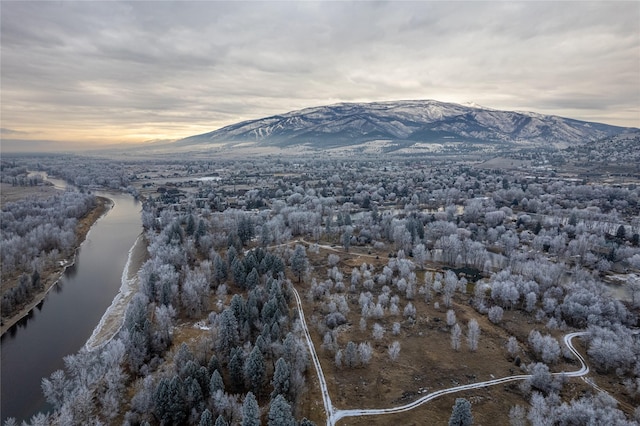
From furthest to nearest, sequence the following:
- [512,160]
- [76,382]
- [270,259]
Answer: [512,160] < [270,259] < [76,382]

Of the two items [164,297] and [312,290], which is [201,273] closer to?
[164,297]

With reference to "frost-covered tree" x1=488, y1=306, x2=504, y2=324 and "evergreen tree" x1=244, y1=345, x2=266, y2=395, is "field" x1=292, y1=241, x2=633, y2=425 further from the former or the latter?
"evergreen tree" x1=244, y1=345, x2=266, y2=395

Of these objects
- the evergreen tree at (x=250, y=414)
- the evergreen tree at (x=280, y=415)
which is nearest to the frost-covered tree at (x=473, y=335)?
the evergreen tree at (x=280, y=415)

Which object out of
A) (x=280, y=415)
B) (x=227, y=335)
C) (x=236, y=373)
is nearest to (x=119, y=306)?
(x=227, y=335)

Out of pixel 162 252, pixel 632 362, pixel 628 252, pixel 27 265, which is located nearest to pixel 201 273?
pixel 162 252

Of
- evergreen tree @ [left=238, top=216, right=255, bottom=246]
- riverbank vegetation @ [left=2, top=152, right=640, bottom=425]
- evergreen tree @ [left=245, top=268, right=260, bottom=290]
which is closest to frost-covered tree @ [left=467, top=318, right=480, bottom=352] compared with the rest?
riverbank vegetation @ [left=2, top=152, right=640, bottom=425]

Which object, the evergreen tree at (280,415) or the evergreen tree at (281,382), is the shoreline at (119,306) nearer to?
the evergreen tree at (281,382)

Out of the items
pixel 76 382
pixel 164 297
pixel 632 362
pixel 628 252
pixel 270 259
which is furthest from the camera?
pixel 628 252

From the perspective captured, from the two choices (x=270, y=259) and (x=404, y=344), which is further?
(x=270, y=259)
